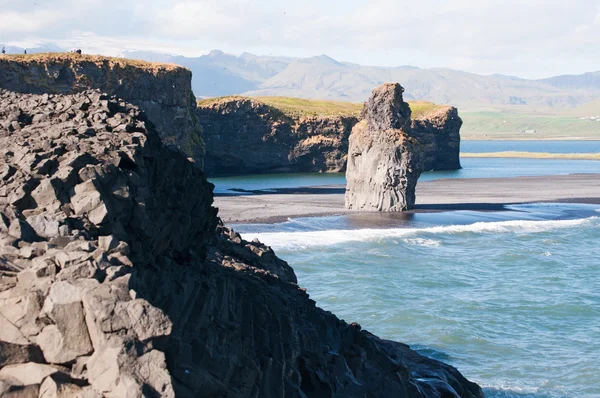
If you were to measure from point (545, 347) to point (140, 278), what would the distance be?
2000cm

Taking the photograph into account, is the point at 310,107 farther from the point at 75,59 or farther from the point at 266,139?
the point at 75,59

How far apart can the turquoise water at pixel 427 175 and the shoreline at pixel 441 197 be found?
571cm

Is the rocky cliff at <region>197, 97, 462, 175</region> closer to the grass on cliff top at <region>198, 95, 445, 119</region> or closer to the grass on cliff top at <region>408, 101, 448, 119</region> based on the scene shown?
the grass on cliff top at <region>198, 95, 445, 119</region>

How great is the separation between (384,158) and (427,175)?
4893cm

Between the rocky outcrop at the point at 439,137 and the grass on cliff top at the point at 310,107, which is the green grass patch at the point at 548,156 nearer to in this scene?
the grass on cliff top at the point at 310,107

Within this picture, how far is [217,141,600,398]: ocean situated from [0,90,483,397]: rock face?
22.1 ft

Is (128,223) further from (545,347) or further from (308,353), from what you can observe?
(545,347)

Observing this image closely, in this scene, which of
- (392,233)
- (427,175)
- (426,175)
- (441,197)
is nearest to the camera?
(392,233)

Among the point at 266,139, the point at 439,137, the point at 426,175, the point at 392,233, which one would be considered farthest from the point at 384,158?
the point at 439,137

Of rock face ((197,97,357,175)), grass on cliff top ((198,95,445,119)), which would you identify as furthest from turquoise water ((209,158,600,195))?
grass on cliff top ((198,95,445,119))

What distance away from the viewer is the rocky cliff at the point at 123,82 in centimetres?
6850

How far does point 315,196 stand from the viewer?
75.4 meters

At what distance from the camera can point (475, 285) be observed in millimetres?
36719

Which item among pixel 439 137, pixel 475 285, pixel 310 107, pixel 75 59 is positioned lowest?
pixel 475 285
